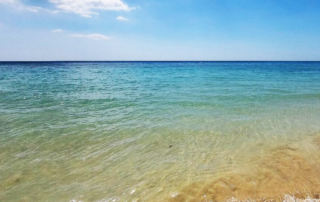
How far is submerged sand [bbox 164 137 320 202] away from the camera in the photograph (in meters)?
3.60

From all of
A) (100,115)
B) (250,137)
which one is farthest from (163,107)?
(250,137)

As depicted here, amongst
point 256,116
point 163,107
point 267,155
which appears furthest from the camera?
point 163,107

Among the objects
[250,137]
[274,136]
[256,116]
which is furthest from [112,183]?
[256,116]

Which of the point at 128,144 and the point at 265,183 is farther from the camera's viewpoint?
the point at 128,144

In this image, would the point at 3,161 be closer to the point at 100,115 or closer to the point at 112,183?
the point at 112,183

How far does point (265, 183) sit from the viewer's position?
155 inches

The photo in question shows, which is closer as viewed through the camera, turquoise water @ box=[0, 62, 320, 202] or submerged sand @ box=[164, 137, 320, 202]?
submerged sand @ box=[164, 137, 320, 202]

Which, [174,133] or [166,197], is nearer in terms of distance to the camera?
[166,197]

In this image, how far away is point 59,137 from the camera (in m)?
6.20

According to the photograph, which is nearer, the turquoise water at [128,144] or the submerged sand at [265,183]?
the submerged sand at [265,183]

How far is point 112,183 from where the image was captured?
4031 millimetres

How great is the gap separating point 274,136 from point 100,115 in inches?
276

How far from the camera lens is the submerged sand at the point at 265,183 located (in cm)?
360

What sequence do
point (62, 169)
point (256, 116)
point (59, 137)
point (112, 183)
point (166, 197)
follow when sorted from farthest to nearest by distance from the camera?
point (256, 116), point (59, 137), point (62, 169), point (112, 183), point (166, 197)
